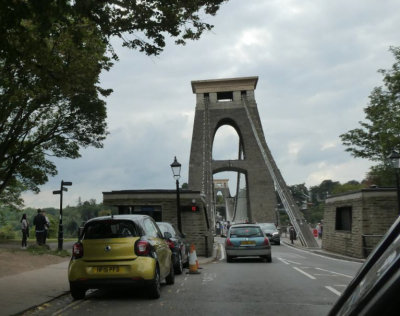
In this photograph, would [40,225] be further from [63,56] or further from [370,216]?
[370,216]

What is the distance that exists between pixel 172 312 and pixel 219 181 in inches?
6142

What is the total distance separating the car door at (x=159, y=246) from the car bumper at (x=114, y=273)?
589 mm

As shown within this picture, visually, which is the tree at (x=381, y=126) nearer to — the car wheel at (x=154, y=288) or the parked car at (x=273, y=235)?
the parked car at (x=273, y=235)

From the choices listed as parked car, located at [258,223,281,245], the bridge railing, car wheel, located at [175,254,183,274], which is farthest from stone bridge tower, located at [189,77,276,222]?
car wheel, located at [175,254,183,274]

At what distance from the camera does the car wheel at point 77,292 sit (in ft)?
27.5

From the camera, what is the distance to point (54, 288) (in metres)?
9.78

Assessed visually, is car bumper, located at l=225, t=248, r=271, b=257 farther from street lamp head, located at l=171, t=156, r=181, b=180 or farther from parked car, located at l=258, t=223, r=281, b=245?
parked car, located at l=258, t=223, r=281, b=245

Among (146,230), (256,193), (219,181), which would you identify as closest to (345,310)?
(146,230)

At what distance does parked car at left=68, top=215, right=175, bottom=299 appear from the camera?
8.09 m

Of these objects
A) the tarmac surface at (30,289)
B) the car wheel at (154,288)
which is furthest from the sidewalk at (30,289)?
the car wheel at (154,288)

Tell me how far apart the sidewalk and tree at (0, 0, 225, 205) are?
4470mm

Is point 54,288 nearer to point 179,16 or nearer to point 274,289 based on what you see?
point 274,289

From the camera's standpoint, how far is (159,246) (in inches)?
368

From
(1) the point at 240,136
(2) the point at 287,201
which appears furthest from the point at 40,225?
(1) the point at 240,136
